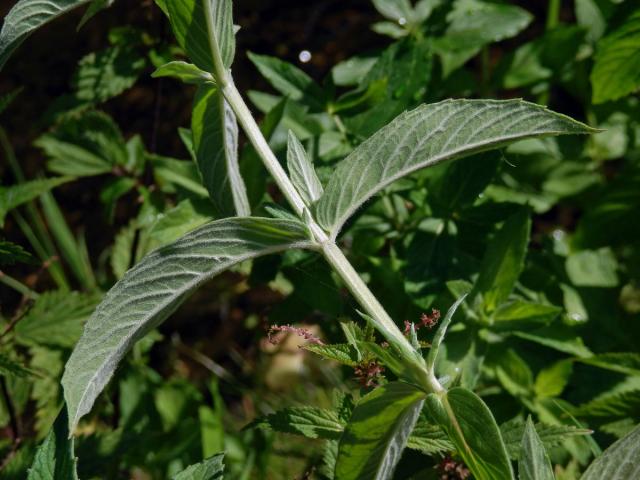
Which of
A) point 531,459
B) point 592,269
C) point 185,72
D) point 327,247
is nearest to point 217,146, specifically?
point 185,72

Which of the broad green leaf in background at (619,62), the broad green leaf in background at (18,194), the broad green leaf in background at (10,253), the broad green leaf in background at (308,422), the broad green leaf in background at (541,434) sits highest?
the broad green leaf in background at (10,253)

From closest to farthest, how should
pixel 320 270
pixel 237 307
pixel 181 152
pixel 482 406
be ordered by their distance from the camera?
pixel 482 406 < pixel 320 270 < pixel 181 152 < pixel 237 307

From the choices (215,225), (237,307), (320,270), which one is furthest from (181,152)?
(215,225)

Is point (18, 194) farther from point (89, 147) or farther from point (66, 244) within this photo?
point (66, 244)

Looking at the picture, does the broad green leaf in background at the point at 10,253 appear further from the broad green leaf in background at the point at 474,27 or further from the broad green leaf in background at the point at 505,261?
the broad green leaf in background at the point at 474,27

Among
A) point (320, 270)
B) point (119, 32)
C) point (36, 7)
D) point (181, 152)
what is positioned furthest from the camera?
point (181, 152)

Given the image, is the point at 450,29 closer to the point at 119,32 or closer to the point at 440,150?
the point at 119,32

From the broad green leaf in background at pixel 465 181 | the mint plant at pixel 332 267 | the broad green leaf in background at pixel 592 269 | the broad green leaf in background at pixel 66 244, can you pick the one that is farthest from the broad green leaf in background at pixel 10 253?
the broad green leaf in background at pixel 592 269
